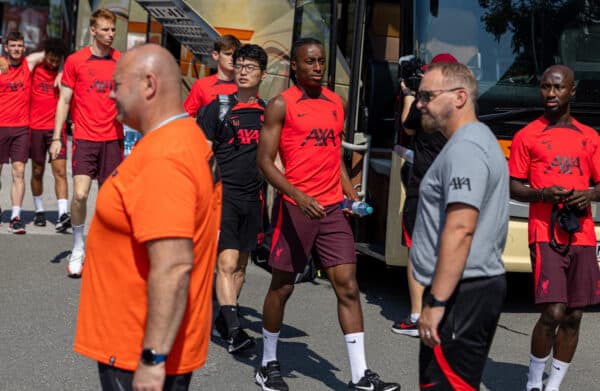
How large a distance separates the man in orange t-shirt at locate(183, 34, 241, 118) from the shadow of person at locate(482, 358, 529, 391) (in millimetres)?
2681

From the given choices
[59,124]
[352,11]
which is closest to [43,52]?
[59,124]

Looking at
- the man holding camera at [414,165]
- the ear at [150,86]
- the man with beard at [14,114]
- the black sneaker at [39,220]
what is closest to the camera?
the ear at [150,86]

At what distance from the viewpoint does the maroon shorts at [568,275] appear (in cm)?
552

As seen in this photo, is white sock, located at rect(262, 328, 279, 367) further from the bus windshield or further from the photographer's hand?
the bus windshield

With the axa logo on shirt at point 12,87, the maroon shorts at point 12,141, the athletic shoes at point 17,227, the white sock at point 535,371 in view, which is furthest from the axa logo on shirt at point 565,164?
the axa logo on shirt at point 12,87

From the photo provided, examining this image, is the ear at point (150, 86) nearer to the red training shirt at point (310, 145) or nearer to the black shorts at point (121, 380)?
the black shorts at point (121, 380)

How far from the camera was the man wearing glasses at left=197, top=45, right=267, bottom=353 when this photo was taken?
688cm

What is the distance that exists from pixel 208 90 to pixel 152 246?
14.9ft

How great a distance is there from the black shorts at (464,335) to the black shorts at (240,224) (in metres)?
3.22

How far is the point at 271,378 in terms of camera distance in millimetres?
5875

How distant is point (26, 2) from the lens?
43250 millimetres

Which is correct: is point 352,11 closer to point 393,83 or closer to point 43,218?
point 393,83

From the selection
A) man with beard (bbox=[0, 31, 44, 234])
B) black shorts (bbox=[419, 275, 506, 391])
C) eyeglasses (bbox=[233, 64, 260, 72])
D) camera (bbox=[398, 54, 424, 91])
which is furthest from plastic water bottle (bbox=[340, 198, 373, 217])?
man with beard (bbox=[0, 31, 44, 234])

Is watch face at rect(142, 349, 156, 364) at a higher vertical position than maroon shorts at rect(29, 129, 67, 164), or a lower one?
lower
